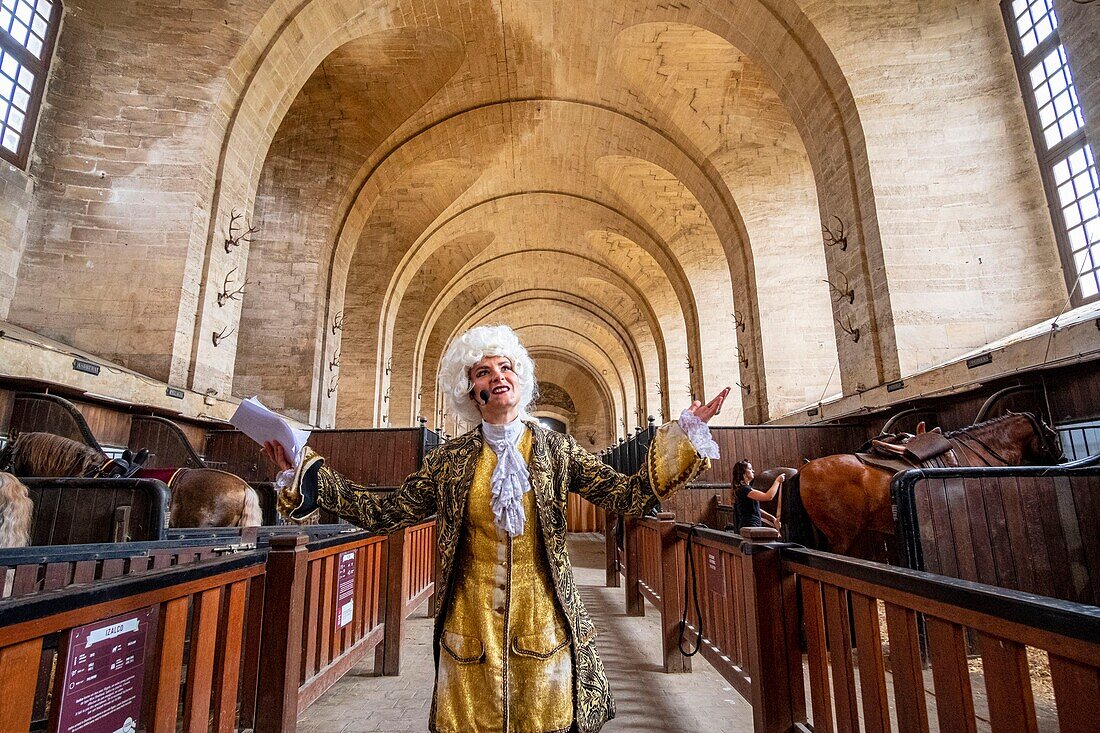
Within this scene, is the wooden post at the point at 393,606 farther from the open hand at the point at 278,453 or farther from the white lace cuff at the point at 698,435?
the white lace cuff at the point at 698,435

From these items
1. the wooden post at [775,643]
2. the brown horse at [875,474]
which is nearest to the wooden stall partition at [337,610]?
the wooden post at [775,643]

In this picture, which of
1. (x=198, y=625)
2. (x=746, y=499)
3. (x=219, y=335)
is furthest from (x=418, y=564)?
(x=219, y=335)

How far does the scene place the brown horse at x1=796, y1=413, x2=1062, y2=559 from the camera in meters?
4.33

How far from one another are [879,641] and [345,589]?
263 centimetres

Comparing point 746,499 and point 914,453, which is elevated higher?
point 914,453

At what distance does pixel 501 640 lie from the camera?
1590mm

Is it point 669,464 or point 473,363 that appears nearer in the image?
point 669,464

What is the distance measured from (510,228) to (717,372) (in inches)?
329

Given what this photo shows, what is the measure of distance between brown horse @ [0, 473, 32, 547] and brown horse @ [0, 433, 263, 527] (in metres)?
1.37

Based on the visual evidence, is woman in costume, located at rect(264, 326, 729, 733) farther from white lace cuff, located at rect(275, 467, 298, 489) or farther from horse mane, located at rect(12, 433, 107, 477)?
horse mane, located at rect(12, 433, 107, 477)

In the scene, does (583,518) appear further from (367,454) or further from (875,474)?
(875,474)

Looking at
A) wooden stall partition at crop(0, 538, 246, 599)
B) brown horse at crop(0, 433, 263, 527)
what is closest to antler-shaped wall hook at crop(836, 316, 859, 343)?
brown horse at crop(0, 433, 263, 527)

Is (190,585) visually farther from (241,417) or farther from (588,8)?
(588,8)

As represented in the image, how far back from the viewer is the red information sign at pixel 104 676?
1217 millimetres
